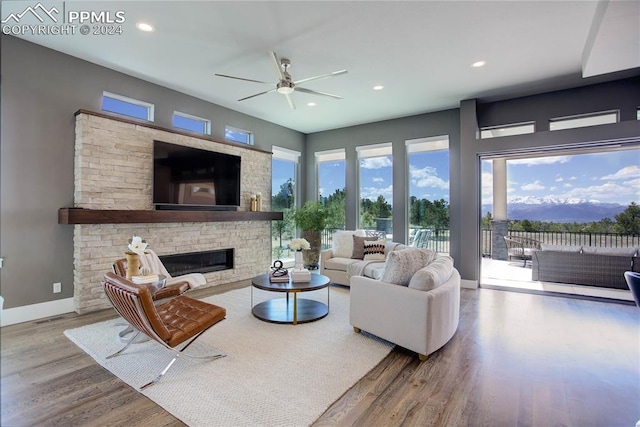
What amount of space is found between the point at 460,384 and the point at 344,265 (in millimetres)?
3045

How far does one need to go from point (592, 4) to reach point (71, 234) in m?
6.28

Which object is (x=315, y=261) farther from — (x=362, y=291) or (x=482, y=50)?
(x=482, y=50)

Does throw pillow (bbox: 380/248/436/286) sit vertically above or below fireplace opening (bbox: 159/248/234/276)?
above

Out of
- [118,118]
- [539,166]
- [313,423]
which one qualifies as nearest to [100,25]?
[118,118]

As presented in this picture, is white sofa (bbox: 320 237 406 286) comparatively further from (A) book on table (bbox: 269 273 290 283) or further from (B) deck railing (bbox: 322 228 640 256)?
(A) book on table (bbox: 269 273 290 283)

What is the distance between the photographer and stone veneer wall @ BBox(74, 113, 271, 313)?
399 cm

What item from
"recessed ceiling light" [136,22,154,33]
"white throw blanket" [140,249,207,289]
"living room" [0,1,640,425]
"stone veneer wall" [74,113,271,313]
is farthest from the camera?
"stone veneer wall" [74,113,271,313]

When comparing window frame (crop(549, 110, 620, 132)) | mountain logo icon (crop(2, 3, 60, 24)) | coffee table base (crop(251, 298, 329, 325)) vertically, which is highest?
mountain logo icon (crop(2, 3, 60, 24))

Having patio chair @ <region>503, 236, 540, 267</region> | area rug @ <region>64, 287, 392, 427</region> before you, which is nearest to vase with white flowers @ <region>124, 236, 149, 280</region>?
area rug @ <region>64, 287, 392, 427</region>

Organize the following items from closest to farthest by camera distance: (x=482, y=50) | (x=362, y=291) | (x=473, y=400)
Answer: (x=473, y=400) → (x=362, y=291) → (x=482, y=50)

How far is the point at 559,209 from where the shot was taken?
6.95 metres

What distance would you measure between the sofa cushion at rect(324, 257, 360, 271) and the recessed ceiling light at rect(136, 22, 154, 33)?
413 cm

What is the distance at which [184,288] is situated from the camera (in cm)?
342

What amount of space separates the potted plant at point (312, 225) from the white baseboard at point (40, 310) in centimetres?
411
